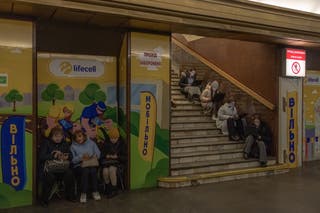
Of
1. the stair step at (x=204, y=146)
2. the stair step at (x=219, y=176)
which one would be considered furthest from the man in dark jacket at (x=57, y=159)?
the stair step at (x=204, y=146)

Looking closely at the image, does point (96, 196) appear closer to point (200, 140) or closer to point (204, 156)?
point (204, 156)

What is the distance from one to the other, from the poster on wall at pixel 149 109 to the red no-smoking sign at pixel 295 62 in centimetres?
294

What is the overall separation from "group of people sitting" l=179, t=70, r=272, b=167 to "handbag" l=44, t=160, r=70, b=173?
3.73 metres

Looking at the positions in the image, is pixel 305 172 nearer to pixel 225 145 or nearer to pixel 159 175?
pixel 225 145

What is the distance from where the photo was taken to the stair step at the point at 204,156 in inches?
257

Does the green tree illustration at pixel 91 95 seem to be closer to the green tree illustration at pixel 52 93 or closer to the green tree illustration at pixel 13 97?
the green tree illustration at pixel 52 93

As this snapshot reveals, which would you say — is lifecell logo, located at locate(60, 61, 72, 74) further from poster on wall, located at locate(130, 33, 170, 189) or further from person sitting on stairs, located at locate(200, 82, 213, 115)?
person sitting on stairs, located at locate(200, 82, 213, 115)

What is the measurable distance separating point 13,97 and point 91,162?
141 cm

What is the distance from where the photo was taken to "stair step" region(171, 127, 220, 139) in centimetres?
736

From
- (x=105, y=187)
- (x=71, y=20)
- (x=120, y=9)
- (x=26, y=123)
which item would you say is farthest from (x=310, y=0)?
(x=26, y=123)

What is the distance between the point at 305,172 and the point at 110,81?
441cm

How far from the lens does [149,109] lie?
5.83 metres

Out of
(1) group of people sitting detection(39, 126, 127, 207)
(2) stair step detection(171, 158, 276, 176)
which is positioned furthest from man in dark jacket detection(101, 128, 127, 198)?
(2) stair step detection(171, 158, 276, 176)

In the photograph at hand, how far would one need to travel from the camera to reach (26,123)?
4.86 m
